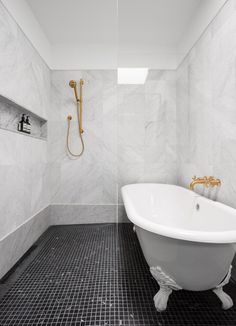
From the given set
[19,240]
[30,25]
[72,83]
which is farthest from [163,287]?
[30,25]

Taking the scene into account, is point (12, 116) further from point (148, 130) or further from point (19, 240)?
point (148, 130)

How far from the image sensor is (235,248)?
3.31ft

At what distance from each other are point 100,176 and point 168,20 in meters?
1.99

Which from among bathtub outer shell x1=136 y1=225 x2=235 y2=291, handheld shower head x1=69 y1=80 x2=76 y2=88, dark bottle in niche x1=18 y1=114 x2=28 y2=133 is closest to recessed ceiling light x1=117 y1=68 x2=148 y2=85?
handheld shower head x1=69 y1=80 x2=76 y2=88

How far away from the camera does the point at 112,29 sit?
7.66ft

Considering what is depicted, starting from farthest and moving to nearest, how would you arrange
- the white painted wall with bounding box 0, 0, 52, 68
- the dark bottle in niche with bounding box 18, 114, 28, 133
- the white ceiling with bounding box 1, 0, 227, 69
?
the white ceiling with bounding box 1, 0, 227, 69 < the dark bottle in niche with bounding box 18, 114, 28, 133 < the white painted wall with bounding box 0, 0, 52, 68

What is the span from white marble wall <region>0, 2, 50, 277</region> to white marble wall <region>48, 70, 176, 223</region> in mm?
284

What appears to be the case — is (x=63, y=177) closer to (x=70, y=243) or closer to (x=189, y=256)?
(x=70, y=243)

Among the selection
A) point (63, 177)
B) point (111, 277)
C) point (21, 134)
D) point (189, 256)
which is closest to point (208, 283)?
point (189, 256)

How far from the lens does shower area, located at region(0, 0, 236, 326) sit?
127 centimetres

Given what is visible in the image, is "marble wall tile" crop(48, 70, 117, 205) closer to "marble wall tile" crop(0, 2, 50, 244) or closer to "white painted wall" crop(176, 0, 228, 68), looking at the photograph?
"marble wall tile" crop(0, 2, 50, 244)

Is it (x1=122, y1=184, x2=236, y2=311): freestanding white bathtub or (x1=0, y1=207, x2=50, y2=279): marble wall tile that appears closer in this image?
(x1=122, y1=184, x2=236, y2=311): freestanding white bathtub

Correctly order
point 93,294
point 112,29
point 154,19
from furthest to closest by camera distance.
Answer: point 112,29
point 154,19
point 93,294

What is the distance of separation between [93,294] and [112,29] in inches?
105
